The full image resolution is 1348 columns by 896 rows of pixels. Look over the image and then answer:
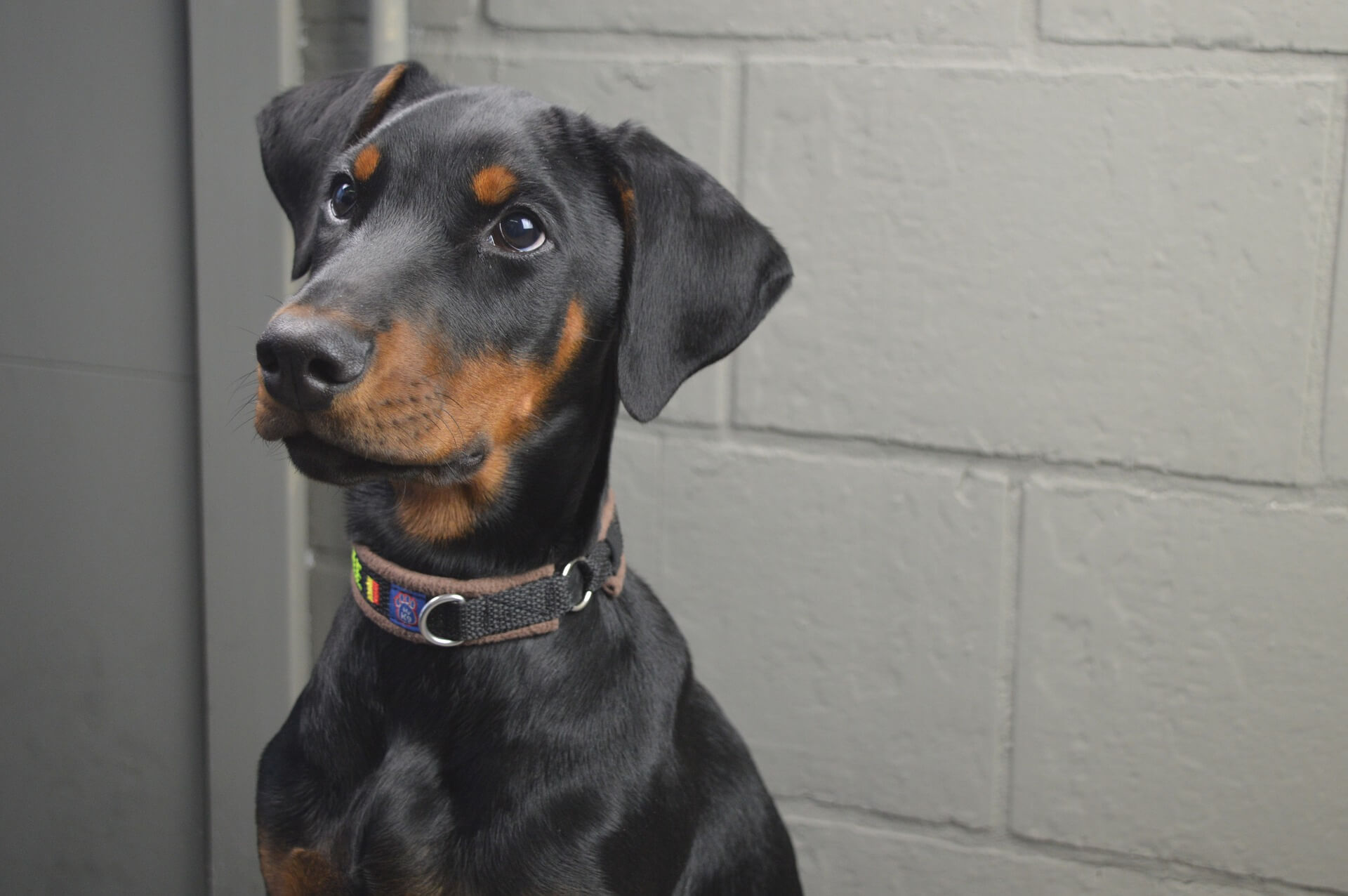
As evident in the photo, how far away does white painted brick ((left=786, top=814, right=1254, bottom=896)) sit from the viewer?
230 centimetres

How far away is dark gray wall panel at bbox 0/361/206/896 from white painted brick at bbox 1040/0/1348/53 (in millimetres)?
1789

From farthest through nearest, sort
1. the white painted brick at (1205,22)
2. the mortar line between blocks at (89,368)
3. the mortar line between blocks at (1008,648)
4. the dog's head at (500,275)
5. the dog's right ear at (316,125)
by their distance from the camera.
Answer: the mortar line between blocks at (89,368) < the mortar line between blocks at (1008,648) < the white painted brick at (1205,22) < the dog's right ear at (316,125) < the dog's head at (500,275)

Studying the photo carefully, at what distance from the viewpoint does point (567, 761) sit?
1487 mm

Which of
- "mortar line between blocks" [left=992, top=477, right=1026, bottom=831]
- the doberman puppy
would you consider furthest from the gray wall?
"mortar line between blocks" [left=992, top=477, right=1026, bottom=831]

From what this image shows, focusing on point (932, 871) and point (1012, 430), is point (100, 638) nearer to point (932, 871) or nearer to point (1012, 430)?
point (932, 871)

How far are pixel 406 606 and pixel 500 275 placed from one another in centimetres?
Answer: 41

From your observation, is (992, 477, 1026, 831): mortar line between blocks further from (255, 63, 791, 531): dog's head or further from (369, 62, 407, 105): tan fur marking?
(369, 62, 407, 105): tan fur marking

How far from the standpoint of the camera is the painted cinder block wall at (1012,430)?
2059 mm

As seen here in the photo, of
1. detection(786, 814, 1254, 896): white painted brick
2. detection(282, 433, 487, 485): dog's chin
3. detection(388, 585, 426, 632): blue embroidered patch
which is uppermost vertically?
detection(282, 433, 487, 485): dog's chin

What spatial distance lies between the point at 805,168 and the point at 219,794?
5.75 feet

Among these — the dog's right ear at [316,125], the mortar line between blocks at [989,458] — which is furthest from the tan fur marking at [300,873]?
the mortar line between blocks at [989,458]

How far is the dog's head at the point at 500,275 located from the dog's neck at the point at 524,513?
0.9 inches

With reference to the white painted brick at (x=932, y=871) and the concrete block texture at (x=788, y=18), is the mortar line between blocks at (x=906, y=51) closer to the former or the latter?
the concrete block texture at (x=788, y=18)

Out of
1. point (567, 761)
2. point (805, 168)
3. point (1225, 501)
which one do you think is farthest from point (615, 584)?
point (1225, 501)
